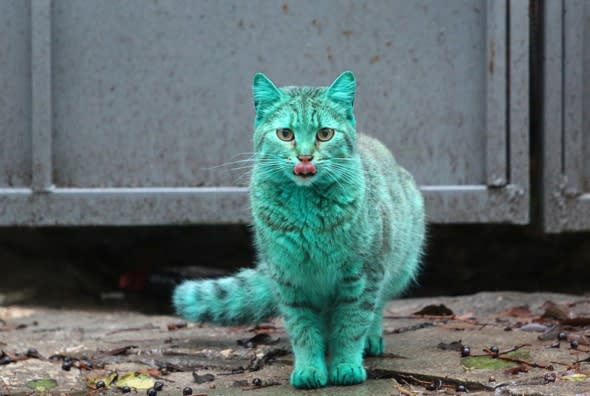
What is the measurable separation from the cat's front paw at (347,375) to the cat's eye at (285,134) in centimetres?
87

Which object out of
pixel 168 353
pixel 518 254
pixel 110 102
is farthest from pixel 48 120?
pixel 518 254

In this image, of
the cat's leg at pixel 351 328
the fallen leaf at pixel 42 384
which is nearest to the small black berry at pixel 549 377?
the cat's leg at pixel 351 328

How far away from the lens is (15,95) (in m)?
5.49

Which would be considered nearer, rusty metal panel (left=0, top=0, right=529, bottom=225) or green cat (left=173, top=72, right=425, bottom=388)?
green cat (left=173, top=72, right=425, bottom=388)

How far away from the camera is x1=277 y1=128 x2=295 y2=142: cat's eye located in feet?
11.2

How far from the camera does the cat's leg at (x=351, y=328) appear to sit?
3.52m

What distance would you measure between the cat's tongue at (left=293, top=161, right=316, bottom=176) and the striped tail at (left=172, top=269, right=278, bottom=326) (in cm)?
89

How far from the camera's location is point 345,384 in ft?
11.5

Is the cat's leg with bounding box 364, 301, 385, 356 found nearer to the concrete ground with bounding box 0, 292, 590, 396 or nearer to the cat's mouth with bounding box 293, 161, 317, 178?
the concrete ground with bounding box 0, 292, 590, 396

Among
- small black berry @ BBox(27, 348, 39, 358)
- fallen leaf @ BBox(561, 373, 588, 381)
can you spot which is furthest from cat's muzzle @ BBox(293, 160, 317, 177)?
small black berry @ BBox(27, 348, 39, 358)

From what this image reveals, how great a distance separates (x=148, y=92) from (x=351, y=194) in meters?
2.38

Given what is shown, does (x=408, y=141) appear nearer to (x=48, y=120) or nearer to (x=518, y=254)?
(x=518, y=254)

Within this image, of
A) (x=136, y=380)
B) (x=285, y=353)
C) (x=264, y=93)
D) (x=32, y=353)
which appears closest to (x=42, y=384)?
(x=136, y=380)

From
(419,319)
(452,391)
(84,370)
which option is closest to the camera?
(452,391)
